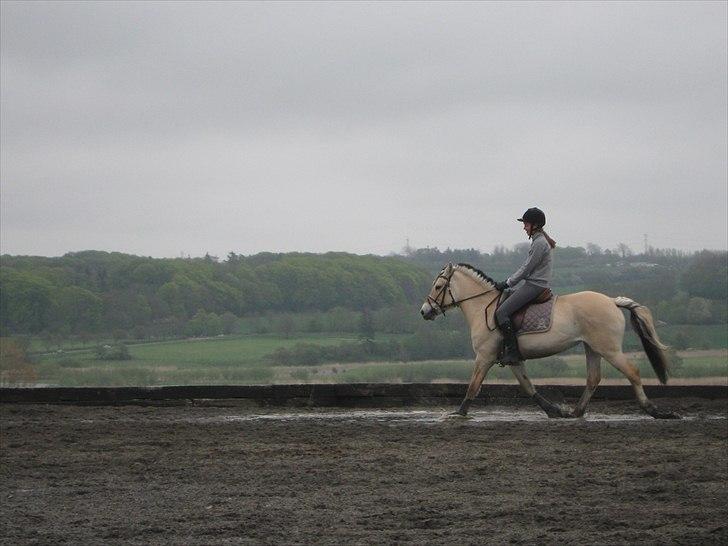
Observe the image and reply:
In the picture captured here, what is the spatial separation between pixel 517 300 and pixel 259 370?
973cm

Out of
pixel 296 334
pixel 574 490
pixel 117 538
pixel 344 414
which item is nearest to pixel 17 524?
pixel 117 538

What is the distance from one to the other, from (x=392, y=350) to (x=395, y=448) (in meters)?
13.5

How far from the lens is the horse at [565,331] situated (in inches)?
529

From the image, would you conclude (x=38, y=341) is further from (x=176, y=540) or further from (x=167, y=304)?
(x=176, y=540)

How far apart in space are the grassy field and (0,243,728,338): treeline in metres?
3.51

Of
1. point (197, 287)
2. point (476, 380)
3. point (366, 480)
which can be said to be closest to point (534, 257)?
point (476, 380)

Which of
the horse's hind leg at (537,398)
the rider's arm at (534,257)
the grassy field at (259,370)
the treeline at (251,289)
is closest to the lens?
the rider's arm at (534,257)

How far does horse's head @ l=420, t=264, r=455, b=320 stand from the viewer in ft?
47.4

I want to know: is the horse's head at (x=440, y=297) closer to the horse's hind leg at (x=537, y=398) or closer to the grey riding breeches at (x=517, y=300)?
the grey riding breeches at (x=517, y=300)

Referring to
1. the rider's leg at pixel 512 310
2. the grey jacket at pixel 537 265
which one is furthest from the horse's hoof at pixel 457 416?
the grey jacket at pixel 537 265

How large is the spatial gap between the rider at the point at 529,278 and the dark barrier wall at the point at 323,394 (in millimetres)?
2059

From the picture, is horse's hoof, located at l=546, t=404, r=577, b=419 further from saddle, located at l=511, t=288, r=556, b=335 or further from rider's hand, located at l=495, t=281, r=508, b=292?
rider's hand, located at l=495, t=281, r=508, b=292

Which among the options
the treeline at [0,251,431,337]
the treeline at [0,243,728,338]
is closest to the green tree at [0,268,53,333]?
the treeline at [0,243,728,338]

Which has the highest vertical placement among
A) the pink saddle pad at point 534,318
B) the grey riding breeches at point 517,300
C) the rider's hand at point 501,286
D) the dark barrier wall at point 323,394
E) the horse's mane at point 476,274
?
the horse's mane at point 476,274
